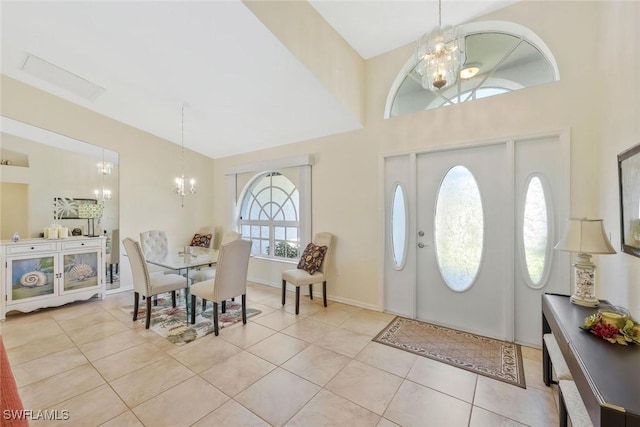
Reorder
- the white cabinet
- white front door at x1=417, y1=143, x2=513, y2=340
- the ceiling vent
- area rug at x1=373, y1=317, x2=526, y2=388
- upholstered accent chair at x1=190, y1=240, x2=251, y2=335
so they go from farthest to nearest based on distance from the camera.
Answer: the white cabinet
the ceiling vent
upholstered accent chair at x1=190, y1=240, x2=251, y2=335
white front door at x1=417, y1=143, x2=513, y2=340
area rug at x1=373, y1=317, x2=526, y2=388

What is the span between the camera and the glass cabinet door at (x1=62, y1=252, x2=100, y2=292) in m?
3.55

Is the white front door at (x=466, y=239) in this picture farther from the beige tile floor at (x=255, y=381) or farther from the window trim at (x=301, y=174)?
the window trim at (x=301, y=174)

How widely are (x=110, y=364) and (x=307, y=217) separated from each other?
273 cm

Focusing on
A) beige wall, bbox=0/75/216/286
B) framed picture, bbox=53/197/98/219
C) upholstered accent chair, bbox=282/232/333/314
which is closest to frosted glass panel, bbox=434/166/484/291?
upholstered accent chair, bbox=282/232/333/314

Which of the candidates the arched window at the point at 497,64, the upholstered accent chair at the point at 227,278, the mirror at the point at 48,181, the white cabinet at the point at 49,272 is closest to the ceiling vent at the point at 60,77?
the mirror at the point at 48,181

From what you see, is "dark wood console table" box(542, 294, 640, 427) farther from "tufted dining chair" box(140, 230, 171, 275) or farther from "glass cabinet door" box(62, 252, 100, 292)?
"glass cabinet door" box(62, 252, 100, 292)

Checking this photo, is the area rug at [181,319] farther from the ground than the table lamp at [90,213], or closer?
closer

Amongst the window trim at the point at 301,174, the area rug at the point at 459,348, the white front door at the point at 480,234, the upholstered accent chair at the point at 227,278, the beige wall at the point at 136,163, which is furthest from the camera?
the window trim at the point at 301,174

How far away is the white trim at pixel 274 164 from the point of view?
3961 millimetres

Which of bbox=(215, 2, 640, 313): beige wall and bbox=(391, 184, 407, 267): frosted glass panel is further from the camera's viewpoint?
bbox=(391, 184, 407, 267): frosted glass panel

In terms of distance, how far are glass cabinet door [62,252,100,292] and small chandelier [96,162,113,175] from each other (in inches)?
50.2

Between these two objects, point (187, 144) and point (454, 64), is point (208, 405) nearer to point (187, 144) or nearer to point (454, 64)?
point (454, 64)

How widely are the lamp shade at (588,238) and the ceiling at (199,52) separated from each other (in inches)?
90.5

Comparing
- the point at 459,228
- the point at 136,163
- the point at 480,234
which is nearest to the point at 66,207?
the point at 136,163
